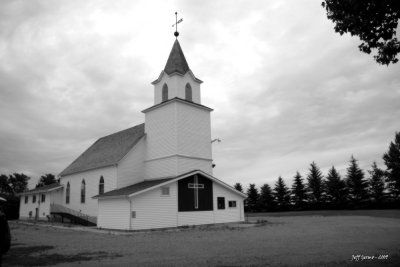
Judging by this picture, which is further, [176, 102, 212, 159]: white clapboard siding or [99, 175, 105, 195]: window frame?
[99, 175, 105, 195]: window frame

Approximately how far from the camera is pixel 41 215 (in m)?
41.3

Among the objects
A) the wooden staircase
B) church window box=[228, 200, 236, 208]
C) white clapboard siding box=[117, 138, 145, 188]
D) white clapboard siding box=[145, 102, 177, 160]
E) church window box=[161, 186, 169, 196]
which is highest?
white clapboard siding box=[145, 102, 177, 160]

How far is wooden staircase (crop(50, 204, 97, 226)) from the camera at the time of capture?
108 ft

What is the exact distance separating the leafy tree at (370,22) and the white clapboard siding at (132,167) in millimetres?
24595

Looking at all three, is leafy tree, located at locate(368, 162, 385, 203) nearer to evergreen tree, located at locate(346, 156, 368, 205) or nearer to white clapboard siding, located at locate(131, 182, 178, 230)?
evergreen tree, located at locate(346, 156, 368, 205)

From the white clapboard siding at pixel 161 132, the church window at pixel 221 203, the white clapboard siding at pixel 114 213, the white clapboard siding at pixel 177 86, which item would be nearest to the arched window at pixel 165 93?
the white clapboard siding at pixel 177 86

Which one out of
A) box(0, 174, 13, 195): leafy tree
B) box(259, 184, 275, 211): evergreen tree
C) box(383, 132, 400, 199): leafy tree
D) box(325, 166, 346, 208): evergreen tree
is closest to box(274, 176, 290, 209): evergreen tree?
box(259, 184, 275, 211): evergreen tree

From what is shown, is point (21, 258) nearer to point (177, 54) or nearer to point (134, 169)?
point (134, 169)

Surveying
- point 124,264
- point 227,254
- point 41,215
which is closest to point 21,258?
point 124,264

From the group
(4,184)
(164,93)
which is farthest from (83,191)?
(4,184)

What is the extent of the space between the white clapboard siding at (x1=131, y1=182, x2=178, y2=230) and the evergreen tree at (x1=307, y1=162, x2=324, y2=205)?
42672mm

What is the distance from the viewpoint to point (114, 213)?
88.4 ft

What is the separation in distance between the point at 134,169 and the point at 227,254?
2207 cm

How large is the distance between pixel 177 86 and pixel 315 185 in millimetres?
42099
